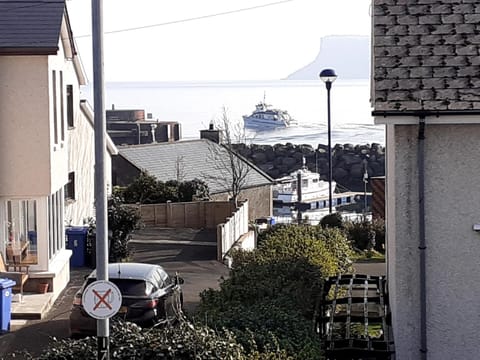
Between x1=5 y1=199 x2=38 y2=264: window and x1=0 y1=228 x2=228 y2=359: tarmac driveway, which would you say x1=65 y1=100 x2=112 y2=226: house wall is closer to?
x1=0 y1=228 x2=228 y2=359: tarmac driveway

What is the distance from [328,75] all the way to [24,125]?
8.31 m

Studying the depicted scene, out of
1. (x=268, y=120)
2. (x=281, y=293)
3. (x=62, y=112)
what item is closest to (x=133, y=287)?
(x=281, y=293)

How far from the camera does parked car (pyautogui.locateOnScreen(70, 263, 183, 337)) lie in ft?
53.0

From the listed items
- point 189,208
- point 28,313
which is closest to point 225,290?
point 28,313

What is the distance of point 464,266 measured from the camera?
12.2 m

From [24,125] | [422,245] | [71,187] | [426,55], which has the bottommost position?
[422,245]

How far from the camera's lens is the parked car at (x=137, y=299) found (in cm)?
1614

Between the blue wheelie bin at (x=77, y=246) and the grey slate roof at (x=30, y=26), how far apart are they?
682 centimetres

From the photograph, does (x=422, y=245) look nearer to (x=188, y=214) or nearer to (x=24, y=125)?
(x=24, y=125)

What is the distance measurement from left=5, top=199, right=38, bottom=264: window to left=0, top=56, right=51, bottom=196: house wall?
0.53 meters

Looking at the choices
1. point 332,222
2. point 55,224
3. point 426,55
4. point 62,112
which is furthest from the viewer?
point 332,222

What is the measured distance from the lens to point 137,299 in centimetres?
1633

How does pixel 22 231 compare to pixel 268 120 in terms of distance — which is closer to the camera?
pixel 22 231

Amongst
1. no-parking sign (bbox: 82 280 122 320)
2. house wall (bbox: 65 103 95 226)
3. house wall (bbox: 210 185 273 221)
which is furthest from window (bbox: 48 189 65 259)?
house wall (bbox: 210 185 273 221)
